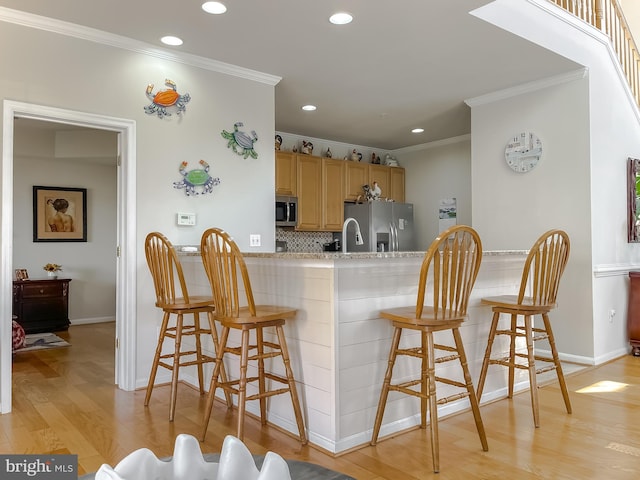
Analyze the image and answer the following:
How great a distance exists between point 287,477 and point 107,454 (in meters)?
2.21

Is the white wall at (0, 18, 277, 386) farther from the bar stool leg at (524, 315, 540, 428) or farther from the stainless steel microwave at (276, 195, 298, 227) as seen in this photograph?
the bar stool leg at (524, 315, 540, 428)

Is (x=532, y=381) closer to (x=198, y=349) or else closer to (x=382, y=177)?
(x=198, y=349)

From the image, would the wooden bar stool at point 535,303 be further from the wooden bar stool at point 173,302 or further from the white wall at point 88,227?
the white wall at point 88,227

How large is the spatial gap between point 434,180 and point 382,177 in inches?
29.8

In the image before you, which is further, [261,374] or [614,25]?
[614,25]

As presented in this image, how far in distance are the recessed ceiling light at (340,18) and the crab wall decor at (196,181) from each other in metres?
1.51

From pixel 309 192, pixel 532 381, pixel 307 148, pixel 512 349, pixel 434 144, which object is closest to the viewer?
pixel 532 381

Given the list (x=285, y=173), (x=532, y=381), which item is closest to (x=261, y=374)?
(x=532, y=381)

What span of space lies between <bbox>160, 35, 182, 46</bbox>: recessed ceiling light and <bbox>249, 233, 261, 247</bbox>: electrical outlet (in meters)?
1.64

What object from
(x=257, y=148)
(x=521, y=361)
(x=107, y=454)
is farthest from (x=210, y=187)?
(x=521, y=361)

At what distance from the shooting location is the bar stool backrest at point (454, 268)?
220cm

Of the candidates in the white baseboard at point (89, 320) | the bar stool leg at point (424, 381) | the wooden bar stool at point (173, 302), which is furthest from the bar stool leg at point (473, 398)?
the white baseboard at point (89, 320)

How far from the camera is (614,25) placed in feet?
16.2

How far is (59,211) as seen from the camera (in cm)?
657
